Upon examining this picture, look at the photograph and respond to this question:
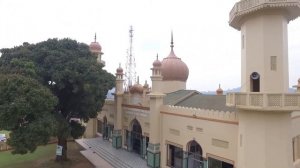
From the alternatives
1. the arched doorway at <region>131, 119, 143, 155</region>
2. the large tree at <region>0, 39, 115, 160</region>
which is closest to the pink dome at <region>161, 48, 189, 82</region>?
the arched doorway at <region>131, 119, 143, 155</region>

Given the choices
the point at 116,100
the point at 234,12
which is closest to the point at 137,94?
the point at 116,100

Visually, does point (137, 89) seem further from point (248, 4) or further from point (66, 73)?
point (248, 4)

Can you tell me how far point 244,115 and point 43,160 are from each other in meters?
16.5

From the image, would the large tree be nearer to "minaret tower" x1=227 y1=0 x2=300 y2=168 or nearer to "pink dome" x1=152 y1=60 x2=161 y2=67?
"pink dome" x1=152 y1=60 x2=161 y2=67

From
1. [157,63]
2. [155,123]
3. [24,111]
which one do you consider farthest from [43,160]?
[157,63]

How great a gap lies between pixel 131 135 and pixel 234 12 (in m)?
14.4

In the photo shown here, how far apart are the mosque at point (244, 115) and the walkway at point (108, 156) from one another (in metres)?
0.91

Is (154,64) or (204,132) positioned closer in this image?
(204,132)

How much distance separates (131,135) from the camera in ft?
76.6

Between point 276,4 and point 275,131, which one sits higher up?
point 276,4

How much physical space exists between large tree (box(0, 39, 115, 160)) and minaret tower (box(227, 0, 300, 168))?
1056 cm

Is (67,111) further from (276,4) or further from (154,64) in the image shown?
(276,4)

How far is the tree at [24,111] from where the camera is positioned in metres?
15.1

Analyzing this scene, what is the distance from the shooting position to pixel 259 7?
11.2 meters
